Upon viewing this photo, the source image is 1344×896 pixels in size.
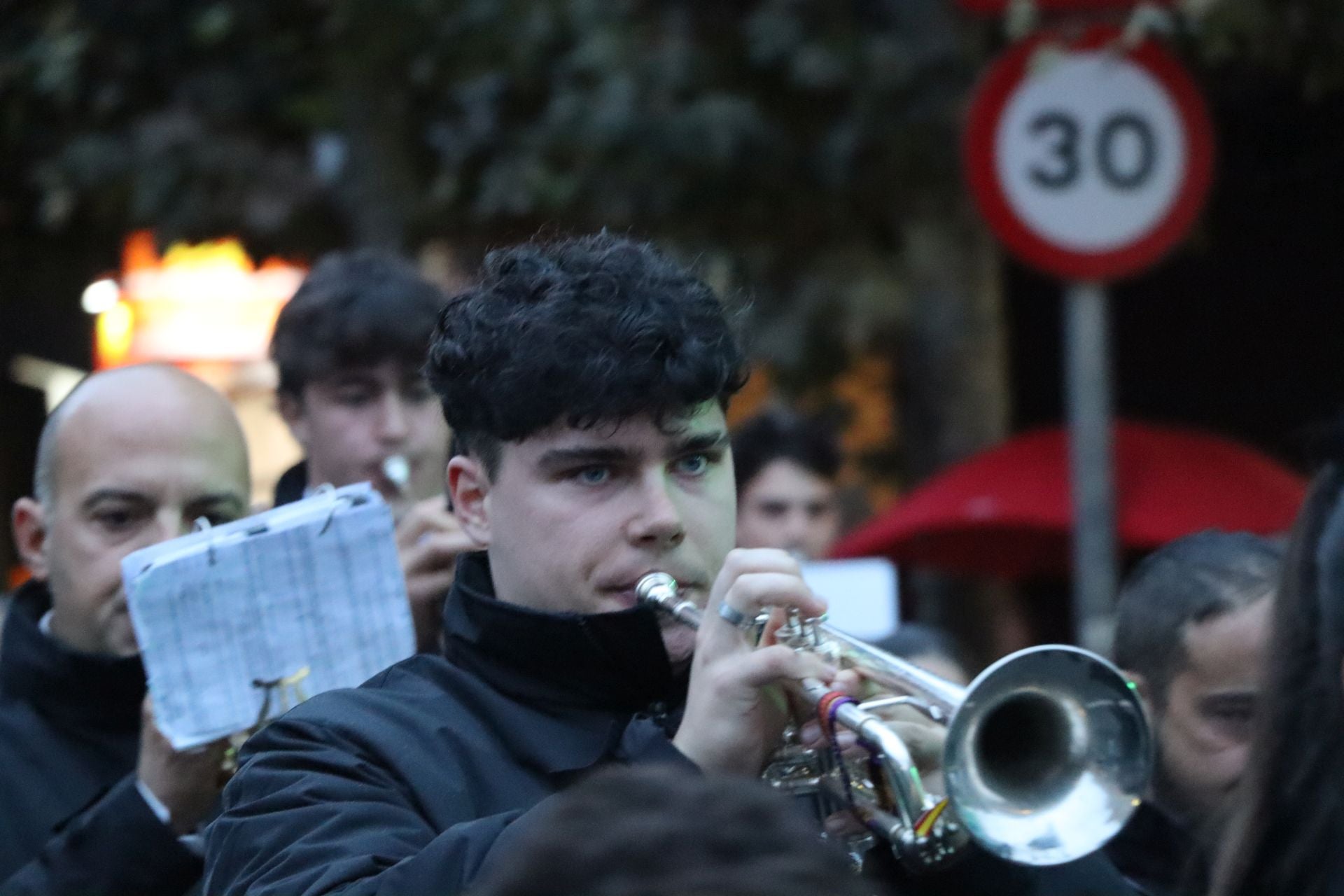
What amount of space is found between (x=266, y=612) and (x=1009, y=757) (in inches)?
43.8

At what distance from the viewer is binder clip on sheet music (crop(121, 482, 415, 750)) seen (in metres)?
2.89

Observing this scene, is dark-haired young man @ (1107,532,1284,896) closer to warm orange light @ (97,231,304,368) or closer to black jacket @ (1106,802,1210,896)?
black jacket @ (1106,802,1210,896)

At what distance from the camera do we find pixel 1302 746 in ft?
7.56

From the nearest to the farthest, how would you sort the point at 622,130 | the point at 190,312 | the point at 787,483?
1. the point at 787,483
2. the point at 622,130
3. the point at 190,312

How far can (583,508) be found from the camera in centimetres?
255

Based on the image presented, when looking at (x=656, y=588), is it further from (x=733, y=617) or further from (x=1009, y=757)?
(x=1009, y=757)

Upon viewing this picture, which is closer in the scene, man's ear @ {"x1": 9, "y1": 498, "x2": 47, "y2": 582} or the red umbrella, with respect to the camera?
man's ear @ {"x1": 9, "y1": 498, "x2": 47, "y2": 582}

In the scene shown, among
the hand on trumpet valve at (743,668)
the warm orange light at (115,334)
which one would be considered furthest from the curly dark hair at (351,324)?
the warm orange light at (115,334)

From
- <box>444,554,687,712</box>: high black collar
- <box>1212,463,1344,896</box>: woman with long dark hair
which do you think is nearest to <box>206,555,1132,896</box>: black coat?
<box>444,554,687,712</box>: high black collar

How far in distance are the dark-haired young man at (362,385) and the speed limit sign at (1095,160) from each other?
4.79 feet

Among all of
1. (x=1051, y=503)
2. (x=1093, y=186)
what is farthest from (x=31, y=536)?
(x=1051, y=503)

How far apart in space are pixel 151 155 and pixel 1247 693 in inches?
223

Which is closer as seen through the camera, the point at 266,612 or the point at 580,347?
the point at 580,347

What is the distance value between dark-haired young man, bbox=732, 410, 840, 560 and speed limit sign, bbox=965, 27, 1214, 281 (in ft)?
4.91
